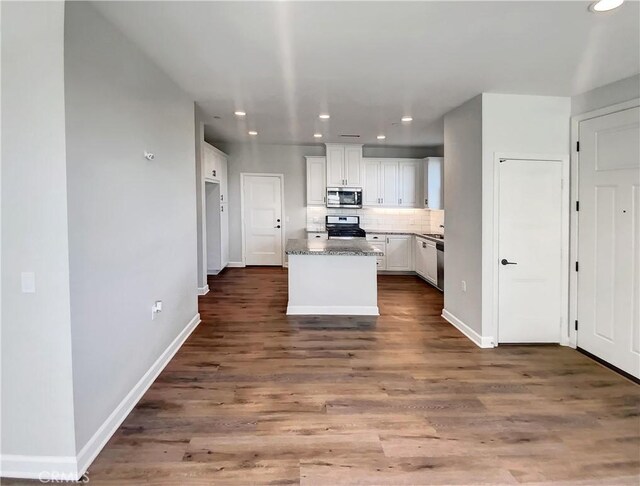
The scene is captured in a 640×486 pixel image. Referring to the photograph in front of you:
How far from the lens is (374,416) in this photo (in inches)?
99.4

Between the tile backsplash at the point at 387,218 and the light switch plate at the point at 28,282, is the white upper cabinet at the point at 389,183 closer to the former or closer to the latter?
the tile backsplash at the point at 387,218

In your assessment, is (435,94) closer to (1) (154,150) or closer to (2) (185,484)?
(1) (154,150)

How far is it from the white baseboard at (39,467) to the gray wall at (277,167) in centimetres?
618

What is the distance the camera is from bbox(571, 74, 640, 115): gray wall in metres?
3.09

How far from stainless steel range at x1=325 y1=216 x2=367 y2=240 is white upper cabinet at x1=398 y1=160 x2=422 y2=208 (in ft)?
3.39

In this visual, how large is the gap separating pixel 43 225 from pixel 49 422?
105 cm

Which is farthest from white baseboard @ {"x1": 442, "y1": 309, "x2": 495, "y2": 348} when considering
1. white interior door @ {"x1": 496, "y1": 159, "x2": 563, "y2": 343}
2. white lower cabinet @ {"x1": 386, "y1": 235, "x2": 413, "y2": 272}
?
white lower cabinet @ {"x1": 386, "y1": 235, "x2": 413, "y2": 272}

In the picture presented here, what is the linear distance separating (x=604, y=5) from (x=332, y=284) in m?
3.70

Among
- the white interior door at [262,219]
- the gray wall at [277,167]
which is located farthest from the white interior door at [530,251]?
the white interior door at [262,219]

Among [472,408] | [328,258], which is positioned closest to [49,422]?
[472,408]

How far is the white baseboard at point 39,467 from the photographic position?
76.2 inches

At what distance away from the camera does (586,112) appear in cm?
356

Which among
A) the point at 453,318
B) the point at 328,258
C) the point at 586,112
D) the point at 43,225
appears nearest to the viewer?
the point at 43,225

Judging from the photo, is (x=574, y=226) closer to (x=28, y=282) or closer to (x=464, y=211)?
(x=464, y=211)
